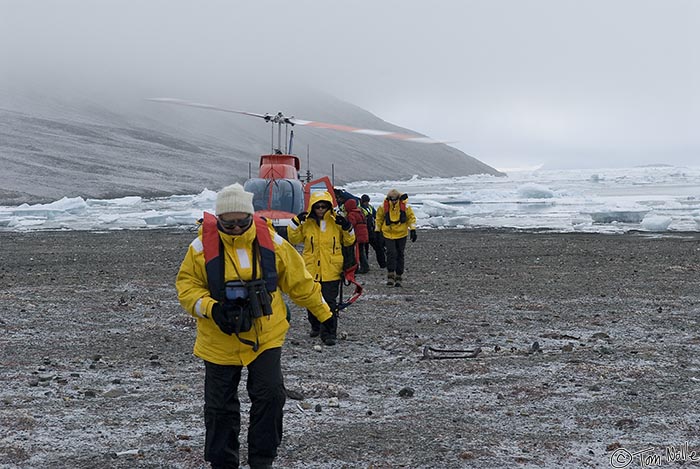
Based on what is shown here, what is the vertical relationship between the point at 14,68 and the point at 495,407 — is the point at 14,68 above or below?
above

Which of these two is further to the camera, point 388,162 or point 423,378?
point 388,162

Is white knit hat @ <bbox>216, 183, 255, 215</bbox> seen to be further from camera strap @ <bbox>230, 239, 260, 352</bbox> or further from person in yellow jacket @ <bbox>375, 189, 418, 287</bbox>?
person in yellow jacket @ <bbox>375, 189, 418, 287</bbox>

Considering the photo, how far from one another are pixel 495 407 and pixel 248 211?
242 centimetres

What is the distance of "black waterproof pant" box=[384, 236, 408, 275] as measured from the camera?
11617 mm

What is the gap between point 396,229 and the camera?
11648mm

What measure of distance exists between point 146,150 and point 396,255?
Result: 226ft

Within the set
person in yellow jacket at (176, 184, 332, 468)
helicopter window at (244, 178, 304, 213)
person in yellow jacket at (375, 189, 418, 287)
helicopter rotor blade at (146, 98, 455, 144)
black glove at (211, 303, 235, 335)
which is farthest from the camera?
helicopter window at (244, 178, 304, 213)

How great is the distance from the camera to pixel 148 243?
2005 cm

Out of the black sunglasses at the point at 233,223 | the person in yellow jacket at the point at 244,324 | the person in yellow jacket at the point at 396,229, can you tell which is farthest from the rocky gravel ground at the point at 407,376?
the black sunglasses at the point at 233,223

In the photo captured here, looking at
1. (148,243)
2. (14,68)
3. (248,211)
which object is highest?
(14,68)

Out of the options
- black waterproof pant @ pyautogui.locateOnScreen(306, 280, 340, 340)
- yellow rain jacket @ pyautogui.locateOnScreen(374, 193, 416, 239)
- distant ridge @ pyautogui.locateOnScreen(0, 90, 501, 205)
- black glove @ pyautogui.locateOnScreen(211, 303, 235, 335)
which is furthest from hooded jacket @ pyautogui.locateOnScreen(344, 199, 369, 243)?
distant ridge @ pyautogui.locateOnScreen(0, 90, 501, 205)

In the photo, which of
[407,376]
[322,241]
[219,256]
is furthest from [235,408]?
[322,241]

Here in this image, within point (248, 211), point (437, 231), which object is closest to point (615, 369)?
point (248, 211)

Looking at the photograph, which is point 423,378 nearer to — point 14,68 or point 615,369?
point 615,369
